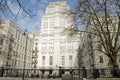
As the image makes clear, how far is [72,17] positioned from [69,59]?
146 ft

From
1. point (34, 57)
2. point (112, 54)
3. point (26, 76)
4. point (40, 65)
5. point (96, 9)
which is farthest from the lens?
point (34, 57)

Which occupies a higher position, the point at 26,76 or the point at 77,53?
the point at 77,53

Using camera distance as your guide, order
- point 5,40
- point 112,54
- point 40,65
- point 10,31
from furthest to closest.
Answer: point 40,65
point 10,31
point 5,40
point 112,54

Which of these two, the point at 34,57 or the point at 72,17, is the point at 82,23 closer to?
the point at 72,17

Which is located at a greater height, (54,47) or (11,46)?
(54,47)

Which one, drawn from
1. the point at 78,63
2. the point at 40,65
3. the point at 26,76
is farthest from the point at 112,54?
the point at 40,65

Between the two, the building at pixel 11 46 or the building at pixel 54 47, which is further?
the building at pixel 54 47

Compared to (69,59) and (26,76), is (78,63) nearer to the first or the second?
(69,59)

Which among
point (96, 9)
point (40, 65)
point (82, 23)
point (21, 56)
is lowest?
point (40, 65)

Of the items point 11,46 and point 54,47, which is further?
point 54,47

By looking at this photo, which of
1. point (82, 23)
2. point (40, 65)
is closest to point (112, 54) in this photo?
point (82, 23)

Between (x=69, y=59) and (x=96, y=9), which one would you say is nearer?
(x=96, y=9)

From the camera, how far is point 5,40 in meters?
46.3

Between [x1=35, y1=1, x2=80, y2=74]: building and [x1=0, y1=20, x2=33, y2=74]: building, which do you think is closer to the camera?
[x1=0, y1=20, x2=33, y2=74]: building
